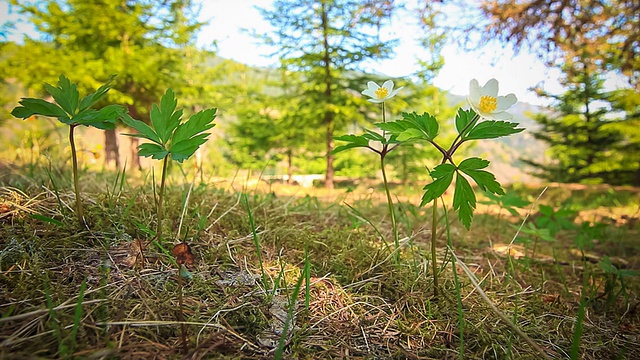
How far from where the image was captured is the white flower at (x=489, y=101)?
85 cm

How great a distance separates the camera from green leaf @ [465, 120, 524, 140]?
81 cm

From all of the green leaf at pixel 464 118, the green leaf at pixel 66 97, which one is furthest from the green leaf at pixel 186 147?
the green leaf at pixel 464 118

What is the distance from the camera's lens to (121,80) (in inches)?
322

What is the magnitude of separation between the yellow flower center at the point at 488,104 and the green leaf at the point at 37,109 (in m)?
1.16

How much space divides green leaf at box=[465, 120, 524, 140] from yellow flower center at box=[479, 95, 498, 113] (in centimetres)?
3

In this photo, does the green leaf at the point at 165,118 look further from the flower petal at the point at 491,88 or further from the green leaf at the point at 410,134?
the flower petal at the point at 491,88

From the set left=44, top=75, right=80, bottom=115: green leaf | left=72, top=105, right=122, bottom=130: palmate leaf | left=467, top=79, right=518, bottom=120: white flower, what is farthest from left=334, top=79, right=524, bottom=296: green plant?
left=44, top=75, right=80, bottom=115: green leaf

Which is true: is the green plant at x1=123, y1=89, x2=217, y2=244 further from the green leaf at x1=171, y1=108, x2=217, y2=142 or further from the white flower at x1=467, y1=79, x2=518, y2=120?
the white flower at x1=467, y1=79, x2=518, y2=120

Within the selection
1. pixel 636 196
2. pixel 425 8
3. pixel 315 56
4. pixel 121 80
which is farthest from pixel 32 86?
pixel 636 196

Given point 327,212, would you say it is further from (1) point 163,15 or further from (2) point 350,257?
(1) point 163,15

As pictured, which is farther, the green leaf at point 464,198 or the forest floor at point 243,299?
the green leaf at point 464,198

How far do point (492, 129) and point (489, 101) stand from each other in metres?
0.09

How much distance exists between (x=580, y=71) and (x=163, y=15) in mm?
11053

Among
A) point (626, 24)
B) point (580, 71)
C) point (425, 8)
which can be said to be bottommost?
point (580, 71)
